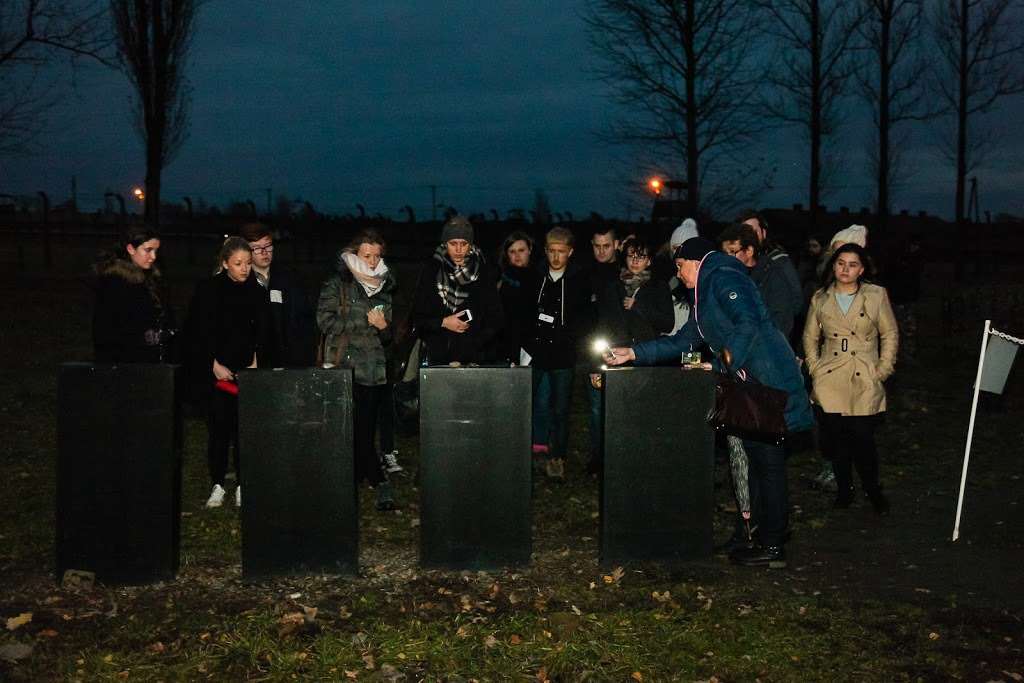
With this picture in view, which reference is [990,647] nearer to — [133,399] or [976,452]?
[133,399]

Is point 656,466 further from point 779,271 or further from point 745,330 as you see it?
point 779,271

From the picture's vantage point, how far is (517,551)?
6488mm

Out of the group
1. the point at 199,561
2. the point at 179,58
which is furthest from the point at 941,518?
the point at 179,58

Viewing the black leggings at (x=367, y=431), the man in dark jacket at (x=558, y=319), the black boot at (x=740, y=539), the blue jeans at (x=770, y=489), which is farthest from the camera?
the man in dark jacket at (x=558, y=319)

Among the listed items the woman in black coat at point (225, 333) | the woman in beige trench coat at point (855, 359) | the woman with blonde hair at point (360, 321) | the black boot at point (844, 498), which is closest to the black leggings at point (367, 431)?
the woman with blonde hair at point (360, 321)

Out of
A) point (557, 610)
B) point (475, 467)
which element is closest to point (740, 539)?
point (557, 610)

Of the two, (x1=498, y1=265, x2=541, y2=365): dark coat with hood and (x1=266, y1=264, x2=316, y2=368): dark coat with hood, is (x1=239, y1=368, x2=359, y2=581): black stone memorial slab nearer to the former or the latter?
(x1=266, y1=264, x2=316, y2=368): dark coat with hood

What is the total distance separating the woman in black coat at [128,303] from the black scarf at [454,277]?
188cm

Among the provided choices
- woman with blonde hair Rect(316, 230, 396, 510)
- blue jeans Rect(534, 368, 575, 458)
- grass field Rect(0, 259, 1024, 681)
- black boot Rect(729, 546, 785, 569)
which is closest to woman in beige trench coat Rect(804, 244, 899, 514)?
grass field Rect(0, 259, 1024, 681)

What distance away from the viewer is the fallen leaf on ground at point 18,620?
5.64 meters

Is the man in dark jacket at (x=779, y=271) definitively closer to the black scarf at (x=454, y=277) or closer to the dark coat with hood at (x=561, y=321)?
the dark coat with hood at (x=561, y=321)

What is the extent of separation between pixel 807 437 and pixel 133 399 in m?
3.61

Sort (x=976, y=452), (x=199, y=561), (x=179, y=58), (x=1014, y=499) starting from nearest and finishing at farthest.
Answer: (x=199, y=561) < (x=1014, y=499) < (x=976, y=452) < (x=179, y=58)

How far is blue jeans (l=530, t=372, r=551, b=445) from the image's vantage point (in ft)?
30.3
